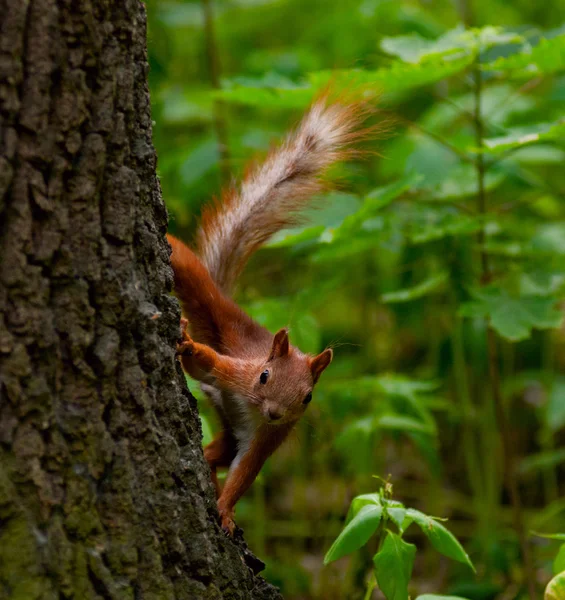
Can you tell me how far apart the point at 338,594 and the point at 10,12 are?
2749 millimetres

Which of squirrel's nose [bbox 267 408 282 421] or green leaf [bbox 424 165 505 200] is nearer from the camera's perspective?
squirrel's nose [bbox 267 408 282 421]

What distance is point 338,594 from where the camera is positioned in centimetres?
329

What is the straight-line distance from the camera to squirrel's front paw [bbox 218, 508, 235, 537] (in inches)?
67.0

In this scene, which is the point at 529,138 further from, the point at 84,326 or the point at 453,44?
the point at 84,326

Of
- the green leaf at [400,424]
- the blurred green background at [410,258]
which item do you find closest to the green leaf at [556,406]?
the blurred green background at [410,258]

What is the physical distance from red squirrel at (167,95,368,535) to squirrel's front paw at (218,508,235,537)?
0.28 feet

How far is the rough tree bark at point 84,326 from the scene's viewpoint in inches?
46.1

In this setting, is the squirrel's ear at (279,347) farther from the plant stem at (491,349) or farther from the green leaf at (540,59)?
the green leaf at (540,59)

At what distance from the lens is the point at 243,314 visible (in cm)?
211

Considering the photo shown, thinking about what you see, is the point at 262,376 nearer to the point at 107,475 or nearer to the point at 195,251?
the point at 195,251

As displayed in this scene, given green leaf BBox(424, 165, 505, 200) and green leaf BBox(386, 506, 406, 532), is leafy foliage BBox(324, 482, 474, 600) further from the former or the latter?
green leaf BBox(424, 165, 505, 200)

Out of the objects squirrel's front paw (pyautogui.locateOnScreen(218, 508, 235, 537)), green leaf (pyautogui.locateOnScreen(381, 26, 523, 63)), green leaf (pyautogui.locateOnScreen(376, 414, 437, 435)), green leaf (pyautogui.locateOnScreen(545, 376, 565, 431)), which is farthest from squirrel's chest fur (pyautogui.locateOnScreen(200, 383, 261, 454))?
green leaf (pyautogui.locateOnScreen(545, 376, 565, 431))

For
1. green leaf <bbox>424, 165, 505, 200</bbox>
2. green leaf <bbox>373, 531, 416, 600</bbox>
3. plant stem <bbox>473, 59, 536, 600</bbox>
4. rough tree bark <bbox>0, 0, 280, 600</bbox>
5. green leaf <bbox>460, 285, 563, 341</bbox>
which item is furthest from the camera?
green leaf <bbox>424, 165, 505, 200</bbox>

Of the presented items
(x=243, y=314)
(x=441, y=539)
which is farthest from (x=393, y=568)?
(x=243, y=314)
